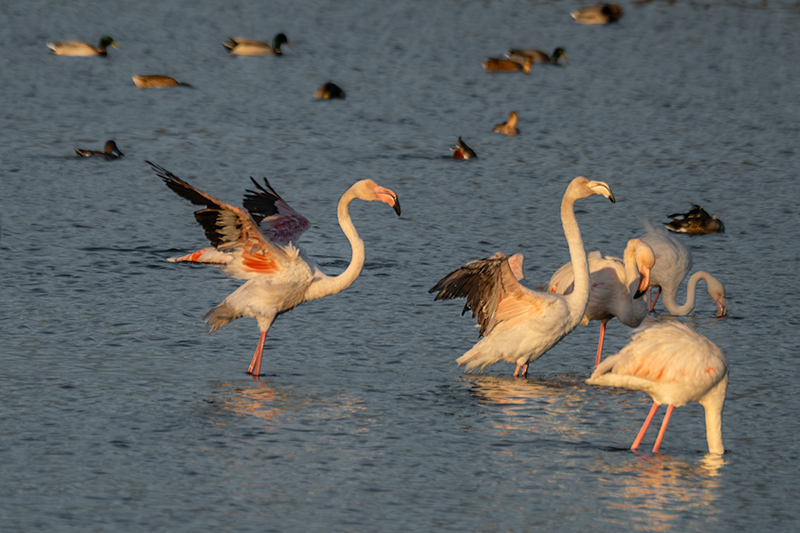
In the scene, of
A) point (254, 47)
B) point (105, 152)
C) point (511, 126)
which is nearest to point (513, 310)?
point (105, 152)

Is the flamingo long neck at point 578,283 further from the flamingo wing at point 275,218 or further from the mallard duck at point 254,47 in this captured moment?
the mallard duck at point 254,47

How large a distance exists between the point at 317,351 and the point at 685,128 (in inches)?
484

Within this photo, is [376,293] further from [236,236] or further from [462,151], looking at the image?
[462,151]

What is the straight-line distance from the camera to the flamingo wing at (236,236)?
911 cm

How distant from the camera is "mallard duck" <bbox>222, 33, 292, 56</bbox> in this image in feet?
87.3

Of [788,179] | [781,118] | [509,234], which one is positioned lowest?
[509,234]

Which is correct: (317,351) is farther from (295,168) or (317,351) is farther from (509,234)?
(295,168)

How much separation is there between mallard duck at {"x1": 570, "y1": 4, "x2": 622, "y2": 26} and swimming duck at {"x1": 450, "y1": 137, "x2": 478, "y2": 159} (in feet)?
54.0

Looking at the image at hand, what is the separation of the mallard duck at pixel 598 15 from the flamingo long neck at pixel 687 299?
22345 millimetres

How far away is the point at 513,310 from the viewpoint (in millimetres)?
9641

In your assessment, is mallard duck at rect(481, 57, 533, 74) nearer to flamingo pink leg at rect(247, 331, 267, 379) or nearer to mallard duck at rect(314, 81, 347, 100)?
mallard duck at rect(314, 81, 347, 100)

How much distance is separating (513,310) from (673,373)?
2196 millimetres

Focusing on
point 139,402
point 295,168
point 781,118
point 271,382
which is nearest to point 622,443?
point 271,382

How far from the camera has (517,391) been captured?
9.23 metres
